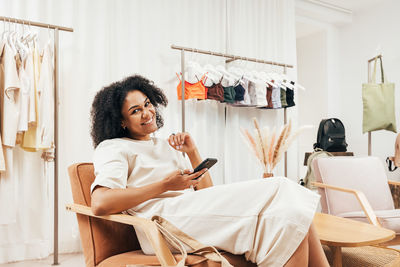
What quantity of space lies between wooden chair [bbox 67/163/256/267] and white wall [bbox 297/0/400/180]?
4.24 metres

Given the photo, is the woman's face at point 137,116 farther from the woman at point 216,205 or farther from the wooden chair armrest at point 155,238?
the wooden chair armrest at point 155,238

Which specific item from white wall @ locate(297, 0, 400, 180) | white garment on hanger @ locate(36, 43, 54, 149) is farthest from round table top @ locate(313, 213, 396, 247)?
white wall @ locate(297, 0, 400, 180)

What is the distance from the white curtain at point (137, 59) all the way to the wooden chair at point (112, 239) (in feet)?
4.30

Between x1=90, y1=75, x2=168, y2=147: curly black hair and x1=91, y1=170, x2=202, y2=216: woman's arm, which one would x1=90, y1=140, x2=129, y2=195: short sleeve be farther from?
x1=90, y1=75, x2=168, y2=147: curly black hair

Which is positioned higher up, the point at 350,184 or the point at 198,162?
the point at 198,162

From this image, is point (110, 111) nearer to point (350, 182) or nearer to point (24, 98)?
point (24, 98)

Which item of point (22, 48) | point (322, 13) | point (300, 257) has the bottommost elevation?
point (300, 257)

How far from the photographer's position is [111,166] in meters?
1.43

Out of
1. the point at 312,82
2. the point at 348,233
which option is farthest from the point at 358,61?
the point at 348,233

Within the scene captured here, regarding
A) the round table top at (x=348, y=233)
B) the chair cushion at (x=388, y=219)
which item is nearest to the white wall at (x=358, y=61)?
the chair cushion at (x=388, y=219)

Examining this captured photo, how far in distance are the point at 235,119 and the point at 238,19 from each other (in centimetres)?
115

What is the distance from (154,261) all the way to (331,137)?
377 cm

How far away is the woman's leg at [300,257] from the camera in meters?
1.15

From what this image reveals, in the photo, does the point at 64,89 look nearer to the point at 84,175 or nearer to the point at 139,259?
the point at 84,175
